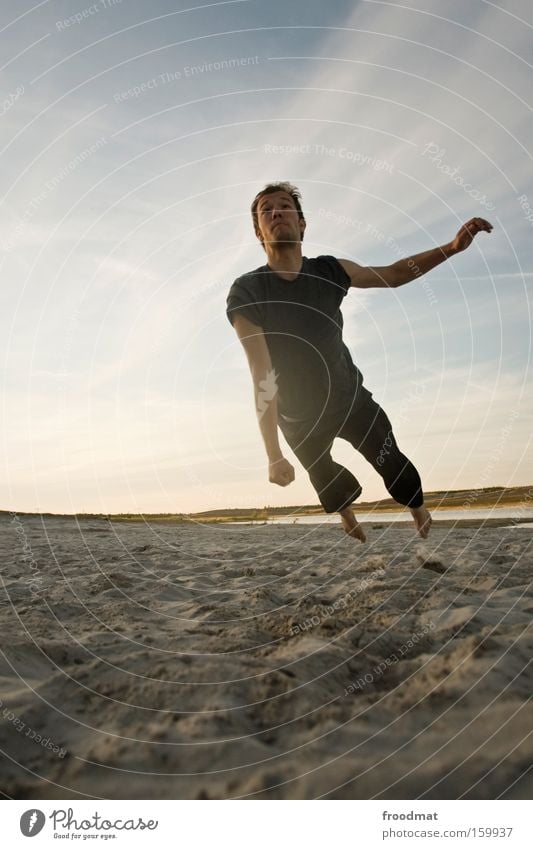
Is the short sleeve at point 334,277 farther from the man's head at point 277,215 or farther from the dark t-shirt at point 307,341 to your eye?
the man's head at point 277,215

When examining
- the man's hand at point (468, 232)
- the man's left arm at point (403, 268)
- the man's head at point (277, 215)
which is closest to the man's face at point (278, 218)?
the man's head at point (277, 215)

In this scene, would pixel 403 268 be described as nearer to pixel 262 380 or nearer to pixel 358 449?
pixel 358 449

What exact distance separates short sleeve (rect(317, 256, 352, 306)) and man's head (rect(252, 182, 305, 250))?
1.42 feet

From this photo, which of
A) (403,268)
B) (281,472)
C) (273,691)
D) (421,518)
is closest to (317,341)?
(403,268)

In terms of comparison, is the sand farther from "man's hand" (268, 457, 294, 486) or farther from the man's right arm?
the man's right arm

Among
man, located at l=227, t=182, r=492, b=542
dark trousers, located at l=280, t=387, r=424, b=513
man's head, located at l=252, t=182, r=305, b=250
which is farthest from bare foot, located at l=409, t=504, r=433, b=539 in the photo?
→ man's head, located at l=252, t=182, r=305, b=250

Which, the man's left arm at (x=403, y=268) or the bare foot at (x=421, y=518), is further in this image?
the bare foot at (x=421, y=518)

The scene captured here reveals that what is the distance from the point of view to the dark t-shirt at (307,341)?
561cm

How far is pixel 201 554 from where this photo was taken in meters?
8.66

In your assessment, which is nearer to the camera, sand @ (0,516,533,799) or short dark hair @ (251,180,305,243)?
sand @ (0,516,533,799)

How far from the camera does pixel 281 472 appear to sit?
178 inches

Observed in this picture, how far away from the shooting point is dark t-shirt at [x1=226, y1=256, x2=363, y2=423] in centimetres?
561

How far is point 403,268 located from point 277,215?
5.57ft
